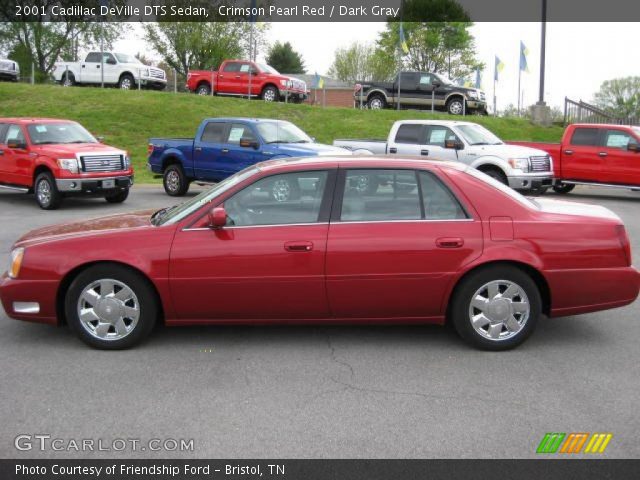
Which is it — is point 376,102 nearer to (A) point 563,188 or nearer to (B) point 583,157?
(A) point 563,188

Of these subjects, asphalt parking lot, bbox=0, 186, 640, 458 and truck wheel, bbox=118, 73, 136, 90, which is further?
truck wheel, bbox=118, 73, 136, 90

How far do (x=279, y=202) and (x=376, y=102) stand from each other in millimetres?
27474

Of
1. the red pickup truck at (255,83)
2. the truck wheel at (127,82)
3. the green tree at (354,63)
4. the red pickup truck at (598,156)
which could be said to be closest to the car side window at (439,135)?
the red pickup truck at (598,156)

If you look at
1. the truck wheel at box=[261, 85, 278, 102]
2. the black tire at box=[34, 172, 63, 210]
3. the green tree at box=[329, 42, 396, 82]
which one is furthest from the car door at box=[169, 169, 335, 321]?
the green tree at box=[329, 42, 396, 82]

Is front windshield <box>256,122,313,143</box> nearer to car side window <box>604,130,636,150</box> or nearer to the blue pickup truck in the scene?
the blue pickup truck

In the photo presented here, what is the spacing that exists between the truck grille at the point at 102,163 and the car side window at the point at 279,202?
31.6 feet

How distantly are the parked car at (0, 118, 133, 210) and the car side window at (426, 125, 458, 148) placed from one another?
6761mm

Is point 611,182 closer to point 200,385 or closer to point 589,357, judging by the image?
point 589,357

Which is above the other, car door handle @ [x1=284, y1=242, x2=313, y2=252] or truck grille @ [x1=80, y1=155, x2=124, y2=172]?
truck grille @ [x1=80, y1=155, x2=124, y2=172]

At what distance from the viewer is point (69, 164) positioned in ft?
46.3

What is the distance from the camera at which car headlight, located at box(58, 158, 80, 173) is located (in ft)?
46.2

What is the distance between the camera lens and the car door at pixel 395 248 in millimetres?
5348

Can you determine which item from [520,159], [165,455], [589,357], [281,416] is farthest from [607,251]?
[520,159]

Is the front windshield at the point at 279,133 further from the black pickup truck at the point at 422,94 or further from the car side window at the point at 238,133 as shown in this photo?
the black pickup truck at the point at 422,94
